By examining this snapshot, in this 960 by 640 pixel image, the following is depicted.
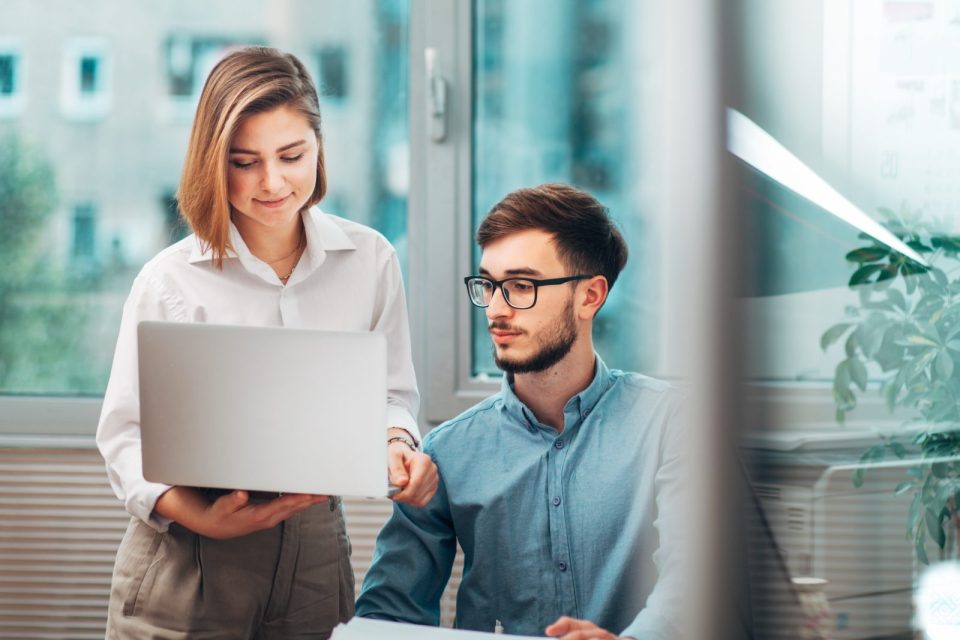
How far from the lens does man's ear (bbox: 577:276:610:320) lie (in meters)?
1.41

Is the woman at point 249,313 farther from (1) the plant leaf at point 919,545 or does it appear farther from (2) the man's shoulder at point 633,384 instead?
(1) the plant leaf at point 919,545

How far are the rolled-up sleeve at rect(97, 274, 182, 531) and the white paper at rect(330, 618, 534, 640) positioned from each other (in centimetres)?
35

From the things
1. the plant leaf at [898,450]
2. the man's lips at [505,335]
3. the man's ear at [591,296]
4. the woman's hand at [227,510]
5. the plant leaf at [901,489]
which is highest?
the man's ear at [591,296]

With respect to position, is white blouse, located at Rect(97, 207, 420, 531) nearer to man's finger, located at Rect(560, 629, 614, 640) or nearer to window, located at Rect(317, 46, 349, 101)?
man's finger, located at Rect(560, 629, 614, 640)

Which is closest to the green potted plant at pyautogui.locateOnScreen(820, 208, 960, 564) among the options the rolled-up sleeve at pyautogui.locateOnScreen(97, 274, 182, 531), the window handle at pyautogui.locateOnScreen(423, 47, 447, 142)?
the rolled-up sleeve at pyautogui.locateOnScreen(97, 274, 182, 531)

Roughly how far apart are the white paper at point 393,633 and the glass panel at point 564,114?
Result: 58.6 inches

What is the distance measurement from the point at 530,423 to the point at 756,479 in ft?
2.77

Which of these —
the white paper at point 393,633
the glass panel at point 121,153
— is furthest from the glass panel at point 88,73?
the white paper at point 393,633

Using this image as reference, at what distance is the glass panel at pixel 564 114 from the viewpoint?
95.2 inches

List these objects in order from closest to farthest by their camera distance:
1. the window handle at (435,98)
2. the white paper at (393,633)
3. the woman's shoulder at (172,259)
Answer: the white paper at (393,633) → the woman's shoulder at (172,259) → the window handle at (435,98)

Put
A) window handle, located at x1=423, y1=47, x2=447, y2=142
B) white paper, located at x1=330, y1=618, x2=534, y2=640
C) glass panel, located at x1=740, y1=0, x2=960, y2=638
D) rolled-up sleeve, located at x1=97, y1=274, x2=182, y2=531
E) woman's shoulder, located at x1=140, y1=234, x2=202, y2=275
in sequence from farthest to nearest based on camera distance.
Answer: window handle, located at x1=423, y1=47, x2=447, y2=142, woman's shoulder, located at x1=140, y1=234, x2=202, y2=275, rolled-up sleeve, located at x1=97, y1=274, x2=182, y2=531, white paper, located at x1=330, y1=618, x2=534, y2=640, glass panel, located at x1=740, y1=0, x2=960, y2=638

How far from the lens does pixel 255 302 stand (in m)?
1.35

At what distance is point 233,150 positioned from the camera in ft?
4.33

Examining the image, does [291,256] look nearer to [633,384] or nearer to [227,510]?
[227,510]
